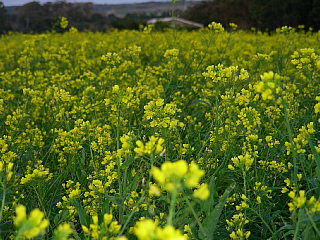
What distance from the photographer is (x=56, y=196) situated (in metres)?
2.33

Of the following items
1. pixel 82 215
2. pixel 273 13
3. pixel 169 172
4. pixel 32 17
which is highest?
pixel 32 17

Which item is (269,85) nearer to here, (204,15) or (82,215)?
(82,215)

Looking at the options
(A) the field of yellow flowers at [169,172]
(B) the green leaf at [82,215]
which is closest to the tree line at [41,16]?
(A) the field of yellow flowers at [169,172]

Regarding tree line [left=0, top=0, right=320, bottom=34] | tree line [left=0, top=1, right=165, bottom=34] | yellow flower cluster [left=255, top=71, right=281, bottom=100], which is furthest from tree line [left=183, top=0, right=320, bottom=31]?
yellow flower cluster [left=255, top=71, right=281, bottom=100]

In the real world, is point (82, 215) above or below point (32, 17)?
below

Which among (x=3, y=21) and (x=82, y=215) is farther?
(x=3, y=21)

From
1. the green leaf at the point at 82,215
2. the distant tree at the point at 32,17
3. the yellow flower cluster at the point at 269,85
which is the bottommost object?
the green leaf at the point at 82,215

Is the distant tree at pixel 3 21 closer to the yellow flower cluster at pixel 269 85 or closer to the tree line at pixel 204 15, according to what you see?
the tree line at pixel 204 15

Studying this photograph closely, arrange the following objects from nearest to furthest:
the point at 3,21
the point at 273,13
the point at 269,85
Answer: the point at 269,85 < the point at 273,13 < the point at 3,21

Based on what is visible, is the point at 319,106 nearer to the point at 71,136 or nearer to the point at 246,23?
the point at 71,136

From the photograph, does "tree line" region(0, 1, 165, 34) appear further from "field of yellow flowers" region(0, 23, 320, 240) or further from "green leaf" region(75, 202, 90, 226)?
"green leaf" region(75, 202, 90, 226)

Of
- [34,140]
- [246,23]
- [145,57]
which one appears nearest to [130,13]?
[246,23]

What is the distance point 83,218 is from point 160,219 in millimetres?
329

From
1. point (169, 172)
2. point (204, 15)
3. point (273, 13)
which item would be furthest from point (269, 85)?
point (204, 15)
